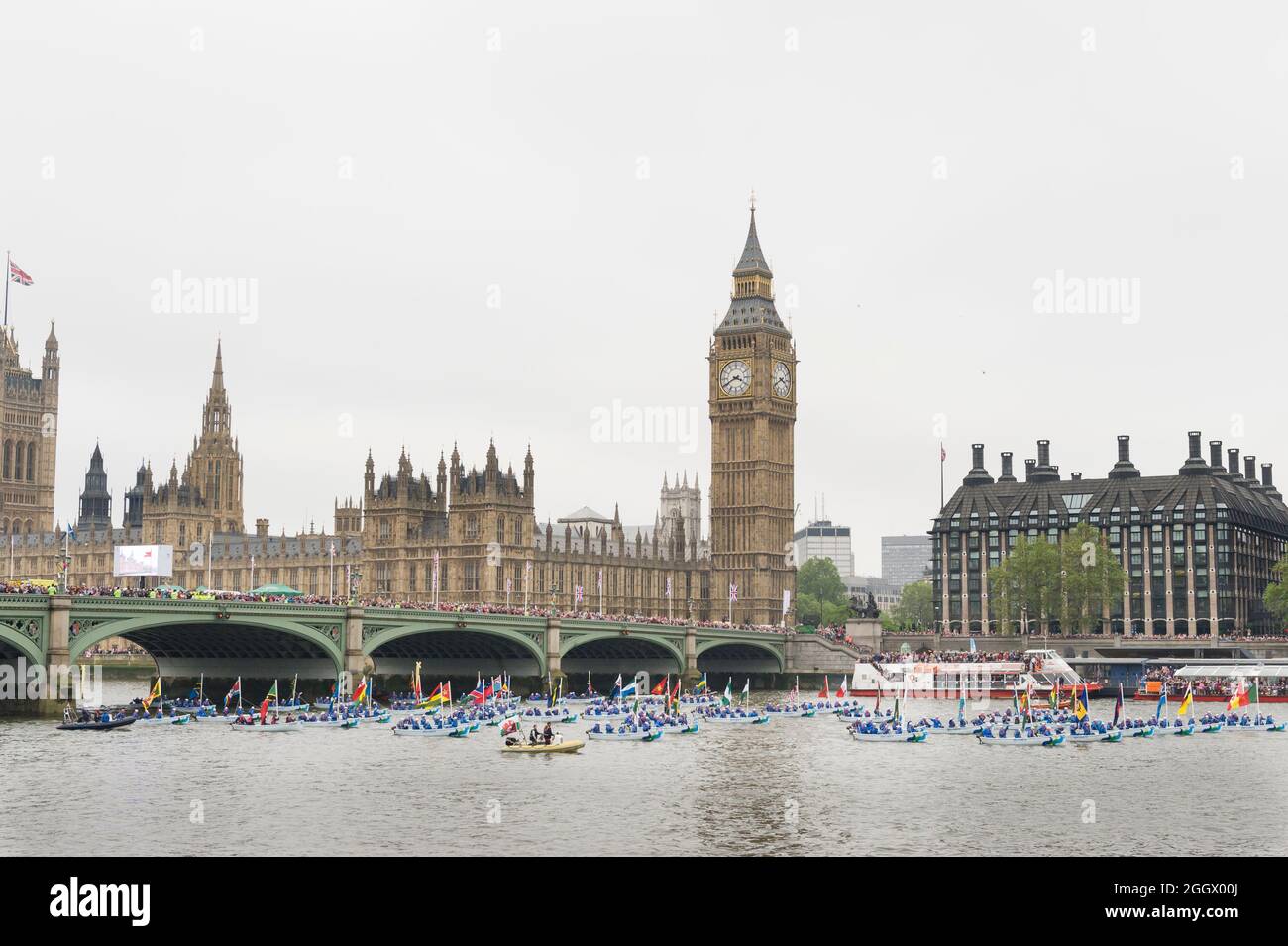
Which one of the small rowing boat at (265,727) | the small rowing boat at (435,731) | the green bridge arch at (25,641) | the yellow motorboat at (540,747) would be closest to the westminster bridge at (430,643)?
the green bridge arch at (25,641)

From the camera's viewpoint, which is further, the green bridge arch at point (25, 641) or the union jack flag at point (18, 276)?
the union jack flag at point (18, 276)

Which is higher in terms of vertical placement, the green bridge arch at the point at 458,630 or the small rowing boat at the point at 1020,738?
the green bridge arch at the point at 458,630

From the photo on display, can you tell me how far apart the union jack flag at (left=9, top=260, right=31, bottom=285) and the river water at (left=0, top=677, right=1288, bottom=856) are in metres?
75.6

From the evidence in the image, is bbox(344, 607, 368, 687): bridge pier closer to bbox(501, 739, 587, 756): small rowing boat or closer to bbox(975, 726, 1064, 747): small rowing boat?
bbox(501, 739, 587, 756): small rowing boat

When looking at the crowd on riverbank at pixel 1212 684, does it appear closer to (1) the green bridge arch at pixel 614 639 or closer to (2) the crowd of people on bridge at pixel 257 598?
(1) the green bridge arch at pixel 614 639

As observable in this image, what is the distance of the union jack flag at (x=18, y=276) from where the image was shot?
15390 cm

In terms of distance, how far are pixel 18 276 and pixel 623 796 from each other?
4539 inches

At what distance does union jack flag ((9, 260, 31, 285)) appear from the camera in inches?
6059

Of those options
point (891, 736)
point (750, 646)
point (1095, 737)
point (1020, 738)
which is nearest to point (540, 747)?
point (891, 736)

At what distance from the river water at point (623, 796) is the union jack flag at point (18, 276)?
75566 mm

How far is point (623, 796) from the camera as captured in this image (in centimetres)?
6456

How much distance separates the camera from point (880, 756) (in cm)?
8438
